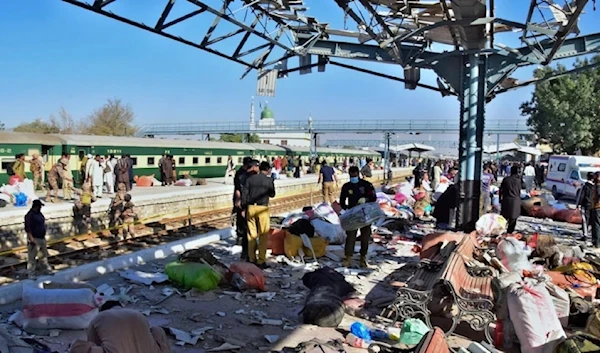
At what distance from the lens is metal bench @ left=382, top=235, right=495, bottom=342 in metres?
5.21

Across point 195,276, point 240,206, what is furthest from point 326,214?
point 195,276

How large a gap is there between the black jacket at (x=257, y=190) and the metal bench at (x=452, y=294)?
8.87ft

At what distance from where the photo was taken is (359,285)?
24.4ft

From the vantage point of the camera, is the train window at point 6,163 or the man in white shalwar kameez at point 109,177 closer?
the train window at point 6,163

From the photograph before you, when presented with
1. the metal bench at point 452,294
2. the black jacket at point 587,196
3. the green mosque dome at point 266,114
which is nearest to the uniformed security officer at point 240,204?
the metal bench at point 452,294

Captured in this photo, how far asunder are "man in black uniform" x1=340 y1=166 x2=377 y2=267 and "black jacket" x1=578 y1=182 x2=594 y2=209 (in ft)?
19.4

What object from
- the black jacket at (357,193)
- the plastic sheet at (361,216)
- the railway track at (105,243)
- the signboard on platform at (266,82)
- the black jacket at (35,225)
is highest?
the signboard on platform at (266,82)

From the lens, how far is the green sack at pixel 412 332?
4977 millimetres

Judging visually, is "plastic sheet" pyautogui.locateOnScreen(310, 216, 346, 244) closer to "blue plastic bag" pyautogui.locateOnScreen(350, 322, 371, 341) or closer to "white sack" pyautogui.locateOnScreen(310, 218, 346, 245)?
"white sack" pyautogui.locateOnScreen(310, 218, 346, 245)

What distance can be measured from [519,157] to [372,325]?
191 ft

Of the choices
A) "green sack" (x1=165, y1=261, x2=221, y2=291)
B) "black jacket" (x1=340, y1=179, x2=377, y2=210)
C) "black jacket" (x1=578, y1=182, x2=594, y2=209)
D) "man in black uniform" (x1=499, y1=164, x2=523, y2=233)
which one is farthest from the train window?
"black jacket" (x1=578, y1=182, x2=594, y2=209)

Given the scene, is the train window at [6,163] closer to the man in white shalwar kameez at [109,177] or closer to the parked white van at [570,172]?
the man in white shalwar kameez at [109,177]

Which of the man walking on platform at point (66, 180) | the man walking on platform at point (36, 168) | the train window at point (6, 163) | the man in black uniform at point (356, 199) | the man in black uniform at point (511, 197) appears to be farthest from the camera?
the man walking on platform at point (36, 168)

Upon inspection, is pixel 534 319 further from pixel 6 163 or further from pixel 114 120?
pixel 114 120
